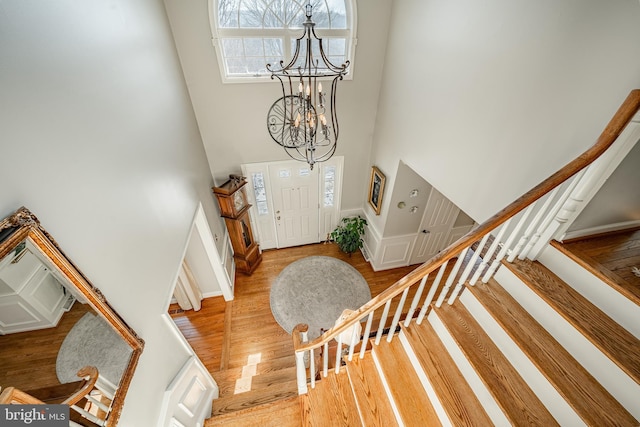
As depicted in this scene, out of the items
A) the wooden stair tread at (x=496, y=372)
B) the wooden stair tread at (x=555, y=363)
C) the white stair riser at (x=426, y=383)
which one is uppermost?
the wooden stair tread at (x=555, y=363)

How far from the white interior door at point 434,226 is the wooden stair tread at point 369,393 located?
8.46ft

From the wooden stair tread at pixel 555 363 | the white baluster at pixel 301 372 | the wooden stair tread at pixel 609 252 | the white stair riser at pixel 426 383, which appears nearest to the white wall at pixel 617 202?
the wooden stair tread at pixel 609 252

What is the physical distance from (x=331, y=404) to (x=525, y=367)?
4.63 feet

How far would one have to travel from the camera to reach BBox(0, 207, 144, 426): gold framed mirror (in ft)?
2.72

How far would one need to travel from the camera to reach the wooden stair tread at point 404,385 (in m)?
1.57

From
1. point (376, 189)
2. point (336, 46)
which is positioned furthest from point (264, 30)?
point (376, 189)

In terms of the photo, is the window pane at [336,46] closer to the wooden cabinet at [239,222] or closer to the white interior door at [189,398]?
the wooden cabinet at [239,222]

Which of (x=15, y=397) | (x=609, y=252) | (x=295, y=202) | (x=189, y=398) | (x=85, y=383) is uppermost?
(x=15, y=397)

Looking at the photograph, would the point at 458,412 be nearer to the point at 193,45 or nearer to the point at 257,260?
the point at 257,260

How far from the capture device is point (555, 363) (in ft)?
4.36

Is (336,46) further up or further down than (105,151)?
further up

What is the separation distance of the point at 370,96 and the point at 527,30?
2148mm

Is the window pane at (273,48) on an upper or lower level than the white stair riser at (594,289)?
upper

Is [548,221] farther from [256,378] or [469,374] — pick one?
[256,378]
